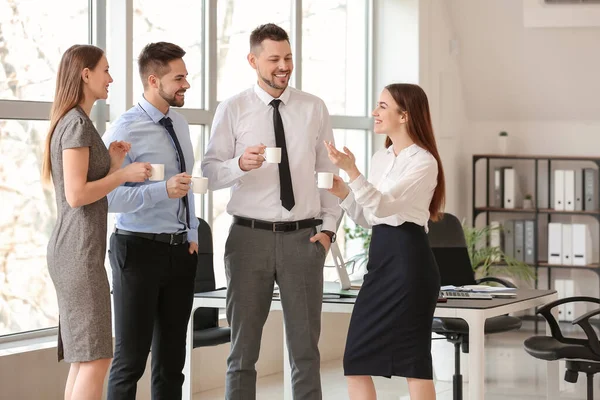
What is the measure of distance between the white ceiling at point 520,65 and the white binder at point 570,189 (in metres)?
0.59

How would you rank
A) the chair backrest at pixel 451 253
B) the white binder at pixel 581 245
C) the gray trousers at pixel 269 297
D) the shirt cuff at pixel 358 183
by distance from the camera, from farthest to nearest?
1. the white binder at pixel 581 245
2. the chair backrest at pixel 451 253
3. the gray trousers at pixel 269 297
4. the shirt cuff at pixel 358 183

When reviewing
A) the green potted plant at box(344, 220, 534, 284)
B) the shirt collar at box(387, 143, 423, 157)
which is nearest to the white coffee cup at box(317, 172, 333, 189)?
the shirt collar at box(387, 143, 423, 157)

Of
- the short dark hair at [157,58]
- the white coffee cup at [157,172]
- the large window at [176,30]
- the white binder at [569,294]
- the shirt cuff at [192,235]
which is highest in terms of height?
the large window at [176,30]

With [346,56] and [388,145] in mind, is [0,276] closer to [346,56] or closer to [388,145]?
[388,145]

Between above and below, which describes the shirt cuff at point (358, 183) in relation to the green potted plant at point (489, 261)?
above

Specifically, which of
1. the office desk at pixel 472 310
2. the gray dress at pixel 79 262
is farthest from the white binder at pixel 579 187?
the gray dress at pixel 79 262

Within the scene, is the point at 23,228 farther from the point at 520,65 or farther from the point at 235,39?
the point at 520,65

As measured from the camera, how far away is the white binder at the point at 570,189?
7.64 meters

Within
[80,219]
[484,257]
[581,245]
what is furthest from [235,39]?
[581,245]

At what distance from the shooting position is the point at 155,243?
11.3ft

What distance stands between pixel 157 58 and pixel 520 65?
4828 mm

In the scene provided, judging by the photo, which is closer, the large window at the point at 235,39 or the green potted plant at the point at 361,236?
the large window at the point at 235,39

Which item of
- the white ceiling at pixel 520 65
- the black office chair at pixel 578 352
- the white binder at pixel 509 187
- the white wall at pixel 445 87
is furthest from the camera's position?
the white binder at pixel 509 187

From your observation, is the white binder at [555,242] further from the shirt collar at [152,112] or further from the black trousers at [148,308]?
the shirt collar at [152,112]
